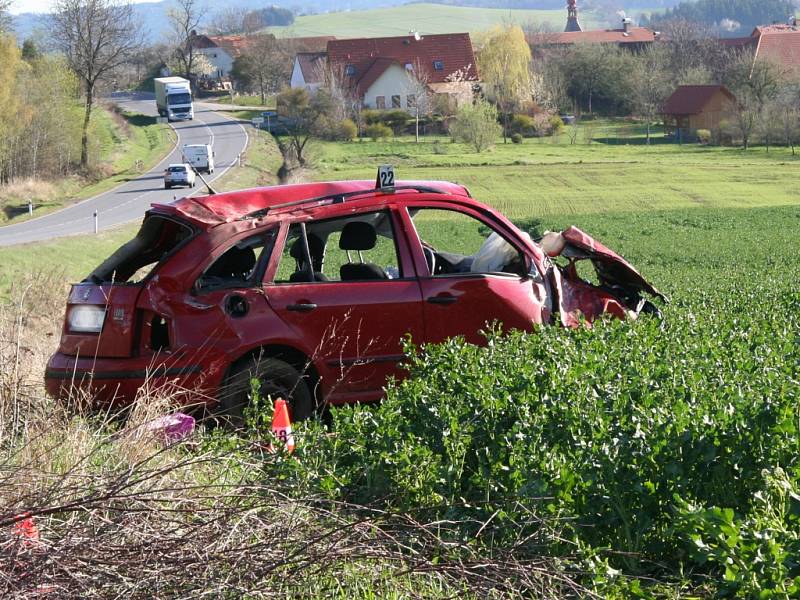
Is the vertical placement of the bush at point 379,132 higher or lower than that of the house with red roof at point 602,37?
lower

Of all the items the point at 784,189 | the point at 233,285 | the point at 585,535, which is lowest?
the point at 784,189

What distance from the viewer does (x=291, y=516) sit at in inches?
180

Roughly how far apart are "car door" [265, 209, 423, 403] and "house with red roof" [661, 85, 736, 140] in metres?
98.8

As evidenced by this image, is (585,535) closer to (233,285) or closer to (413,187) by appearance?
(233,285)

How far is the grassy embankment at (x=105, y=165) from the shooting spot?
57.8 metres

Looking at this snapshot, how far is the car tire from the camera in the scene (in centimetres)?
782

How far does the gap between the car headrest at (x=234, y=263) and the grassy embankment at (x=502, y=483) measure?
5.36ft

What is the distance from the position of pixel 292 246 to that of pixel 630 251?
25.5m

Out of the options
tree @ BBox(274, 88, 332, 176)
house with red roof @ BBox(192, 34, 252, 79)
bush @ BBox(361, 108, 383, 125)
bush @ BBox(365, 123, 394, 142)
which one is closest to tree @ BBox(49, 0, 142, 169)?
tree @ BBox(274, 88, 332, 176)

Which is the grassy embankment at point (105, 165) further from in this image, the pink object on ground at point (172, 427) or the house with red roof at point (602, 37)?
Answer: the house with red roof at point (602, 37)

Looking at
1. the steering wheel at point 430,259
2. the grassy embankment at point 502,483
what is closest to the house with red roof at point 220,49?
the steering wheel at point 430,259

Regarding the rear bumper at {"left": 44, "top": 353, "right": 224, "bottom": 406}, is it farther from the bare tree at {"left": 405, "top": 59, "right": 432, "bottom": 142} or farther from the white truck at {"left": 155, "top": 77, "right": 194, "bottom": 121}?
the white truck at {"left": 155, "top": 77, "right": 194, "bottom": 121}

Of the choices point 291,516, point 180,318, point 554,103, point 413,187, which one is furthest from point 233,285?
point 554,103

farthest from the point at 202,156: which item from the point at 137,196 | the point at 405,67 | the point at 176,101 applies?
the point at 405,67
